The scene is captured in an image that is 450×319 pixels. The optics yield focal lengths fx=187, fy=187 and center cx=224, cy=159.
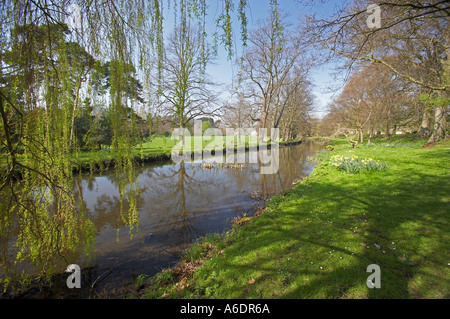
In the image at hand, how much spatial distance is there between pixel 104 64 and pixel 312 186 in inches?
286

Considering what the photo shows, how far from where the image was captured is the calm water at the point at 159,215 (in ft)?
11.1

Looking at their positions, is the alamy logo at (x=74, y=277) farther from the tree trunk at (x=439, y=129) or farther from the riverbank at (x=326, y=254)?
the tree trunk at (x=439, y=129)

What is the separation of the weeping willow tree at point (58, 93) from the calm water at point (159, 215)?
396 mm

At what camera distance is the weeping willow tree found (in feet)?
5.78

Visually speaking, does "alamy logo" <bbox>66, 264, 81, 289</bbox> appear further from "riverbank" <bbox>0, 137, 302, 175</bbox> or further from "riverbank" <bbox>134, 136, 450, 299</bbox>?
"riverbank" <bbox>0, 137, 302, 175</bbox>

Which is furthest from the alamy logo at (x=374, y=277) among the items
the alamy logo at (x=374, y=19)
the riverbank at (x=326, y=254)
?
the alamy logo at (x=374, y=19)

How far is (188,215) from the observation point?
19.5 ft

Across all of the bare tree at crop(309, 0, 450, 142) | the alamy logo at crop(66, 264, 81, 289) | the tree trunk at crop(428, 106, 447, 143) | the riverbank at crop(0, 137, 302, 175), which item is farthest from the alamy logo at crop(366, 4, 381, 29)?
the tree trunk at crop(428, 106, 447, 143)

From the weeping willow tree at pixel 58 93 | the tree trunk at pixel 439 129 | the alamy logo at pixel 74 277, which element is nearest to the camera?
the weeping willow tree at pixel 58 93

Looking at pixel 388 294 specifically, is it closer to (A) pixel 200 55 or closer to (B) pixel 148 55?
(A) pixel 200 55

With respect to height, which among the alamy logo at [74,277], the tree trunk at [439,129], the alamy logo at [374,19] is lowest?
the alamy logo at [74,277]

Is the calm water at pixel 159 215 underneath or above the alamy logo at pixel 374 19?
underneath

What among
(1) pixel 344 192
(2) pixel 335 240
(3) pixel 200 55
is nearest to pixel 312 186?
(1) pixel 344 192

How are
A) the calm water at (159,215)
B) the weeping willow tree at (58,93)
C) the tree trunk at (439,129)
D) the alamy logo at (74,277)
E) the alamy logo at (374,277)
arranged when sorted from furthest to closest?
the tree trunk at (439,129)
the calm water at (159,215)
the alamy logo at (74,277)
the alamy logo at (374,277)
the weeping willow tree at (58,93)
